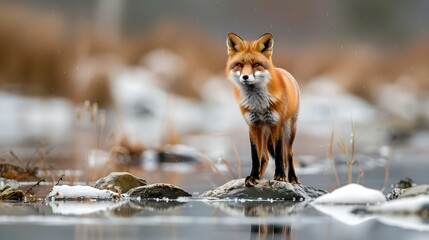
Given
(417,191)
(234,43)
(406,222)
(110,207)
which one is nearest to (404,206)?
(406,222)

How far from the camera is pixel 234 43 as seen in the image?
9.50 metres

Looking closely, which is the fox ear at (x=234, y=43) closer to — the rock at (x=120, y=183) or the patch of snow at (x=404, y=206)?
the rock at (x=120, y=183)

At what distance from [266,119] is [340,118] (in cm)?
1853

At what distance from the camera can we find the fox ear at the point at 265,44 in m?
9.45

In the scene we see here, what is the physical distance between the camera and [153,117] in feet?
99.3

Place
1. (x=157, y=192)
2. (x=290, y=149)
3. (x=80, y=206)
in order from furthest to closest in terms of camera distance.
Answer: (x=290, y=149) → (x=157, y=192) → (x=80, y=206)

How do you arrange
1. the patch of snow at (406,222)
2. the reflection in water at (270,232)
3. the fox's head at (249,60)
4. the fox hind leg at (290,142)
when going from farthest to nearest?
the fox hind leg at (290,142), the fox's head at (249,60), the patch of snow at (406,222), the reflection in water at (270,232)

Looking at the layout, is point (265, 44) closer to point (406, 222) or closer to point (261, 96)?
point (261, 96)

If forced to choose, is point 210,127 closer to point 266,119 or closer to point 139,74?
point 139,74

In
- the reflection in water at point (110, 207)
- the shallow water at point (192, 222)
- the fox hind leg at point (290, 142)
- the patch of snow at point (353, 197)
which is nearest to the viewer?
the shallow water at point (192, 222)

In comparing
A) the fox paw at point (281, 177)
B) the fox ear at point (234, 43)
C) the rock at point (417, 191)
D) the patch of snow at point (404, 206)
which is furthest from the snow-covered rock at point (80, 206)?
the rock at point (417, 191)

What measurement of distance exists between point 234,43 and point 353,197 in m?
1.83

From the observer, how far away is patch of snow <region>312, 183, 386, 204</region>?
8914 mm

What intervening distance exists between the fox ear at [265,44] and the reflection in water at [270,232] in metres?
2.65
